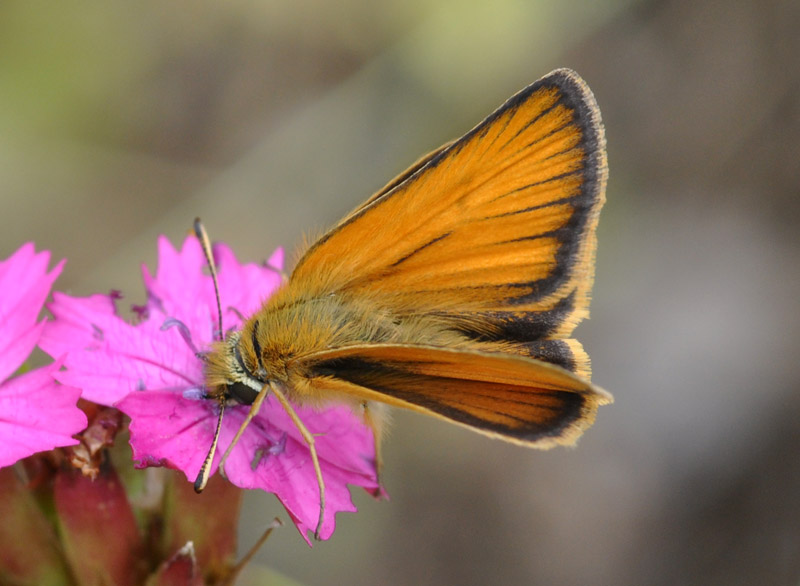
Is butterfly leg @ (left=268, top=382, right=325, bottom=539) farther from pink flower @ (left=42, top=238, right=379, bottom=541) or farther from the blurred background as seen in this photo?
the blurred background

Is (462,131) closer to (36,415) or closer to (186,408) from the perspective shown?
(186,408)

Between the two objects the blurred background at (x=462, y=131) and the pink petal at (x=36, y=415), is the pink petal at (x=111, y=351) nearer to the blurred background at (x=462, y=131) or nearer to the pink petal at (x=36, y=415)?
the pink petal at (x=36, y=415)

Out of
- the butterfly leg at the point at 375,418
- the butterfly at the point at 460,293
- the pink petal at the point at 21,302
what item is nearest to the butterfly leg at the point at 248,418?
the butterfly at the point at 460,293

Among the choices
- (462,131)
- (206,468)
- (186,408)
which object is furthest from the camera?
(462,131)

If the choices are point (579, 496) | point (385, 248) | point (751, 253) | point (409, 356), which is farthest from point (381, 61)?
point (409, 356)

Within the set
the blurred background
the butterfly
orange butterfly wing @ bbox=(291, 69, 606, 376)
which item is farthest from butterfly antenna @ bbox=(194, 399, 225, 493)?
the blurred background

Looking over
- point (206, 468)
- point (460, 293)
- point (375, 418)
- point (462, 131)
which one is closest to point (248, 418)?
point (206, 468)

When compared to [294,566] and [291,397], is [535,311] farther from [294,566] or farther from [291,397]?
[294,566]
